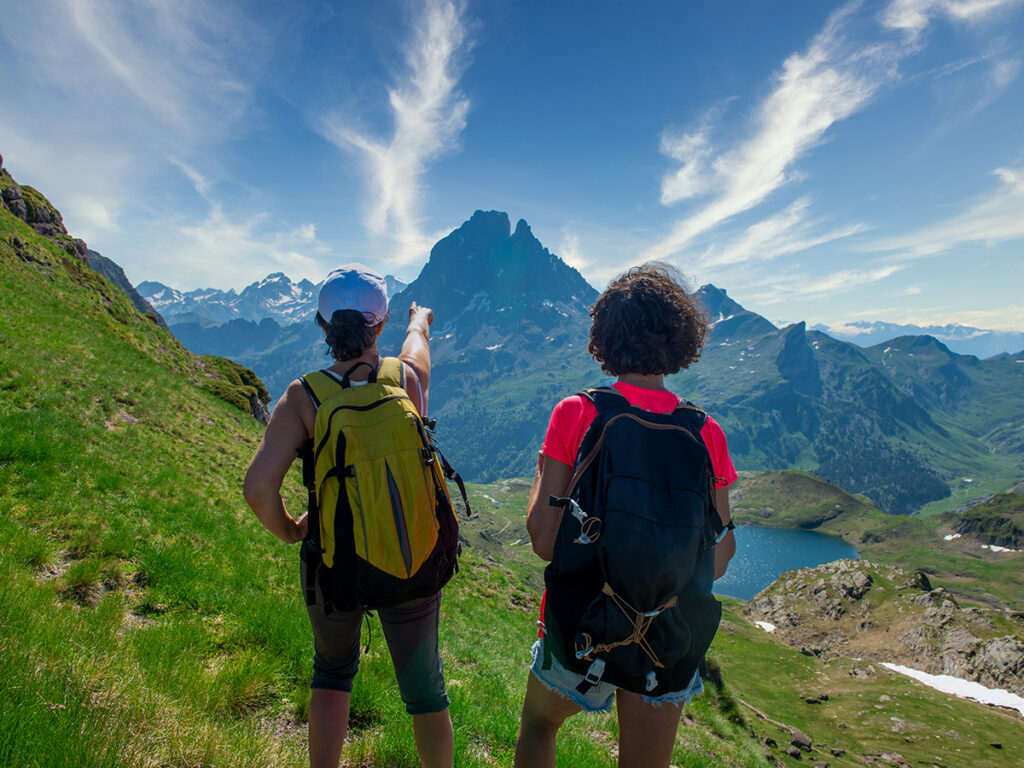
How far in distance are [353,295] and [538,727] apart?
144 inches

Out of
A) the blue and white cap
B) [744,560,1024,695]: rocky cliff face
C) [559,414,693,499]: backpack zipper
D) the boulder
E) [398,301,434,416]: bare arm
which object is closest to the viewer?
[559,414,693,499]: backpack zipper

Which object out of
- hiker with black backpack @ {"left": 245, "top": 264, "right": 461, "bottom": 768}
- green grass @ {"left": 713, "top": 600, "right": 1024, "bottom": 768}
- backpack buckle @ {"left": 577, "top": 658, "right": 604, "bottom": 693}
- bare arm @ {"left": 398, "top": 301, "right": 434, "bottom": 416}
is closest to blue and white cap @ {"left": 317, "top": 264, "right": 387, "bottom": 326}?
hiker with black backpack @ {"left": 245, "top": 264, "right": 461, "bottom": 768}

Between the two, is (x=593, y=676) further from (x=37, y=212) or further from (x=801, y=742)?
(x=37, y=212)

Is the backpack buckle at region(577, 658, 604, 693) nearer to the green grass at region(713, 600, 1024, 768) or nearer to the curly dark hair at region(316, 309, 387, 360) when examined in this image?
the curly dark hair at region(316, 309, 387, 360)

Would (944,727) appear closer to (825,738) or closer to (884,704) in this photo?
(884,704)

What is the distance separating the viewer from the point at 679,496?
324cm

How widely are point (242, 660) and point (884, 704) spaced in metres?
60.8

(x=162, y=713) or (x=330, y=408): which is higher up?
(x=330, y=408)

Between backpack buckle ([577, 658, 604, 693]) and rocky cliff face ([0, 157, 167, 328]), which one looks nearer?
backpack buckle ([577, 658, 604, 693])

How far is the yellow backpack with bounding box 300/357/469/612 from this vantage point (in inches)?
129

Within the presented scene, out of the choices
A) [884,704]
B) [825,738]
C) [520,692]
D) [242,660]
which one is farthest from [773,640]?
[242,660]

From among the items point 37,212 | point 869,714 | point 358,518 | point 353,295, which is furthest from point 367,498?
point 869,714

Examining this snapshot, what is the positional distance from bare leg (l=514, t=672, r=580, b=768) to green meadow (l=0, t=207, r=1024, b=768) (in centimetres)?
142

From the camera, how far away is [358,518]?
3.24m
